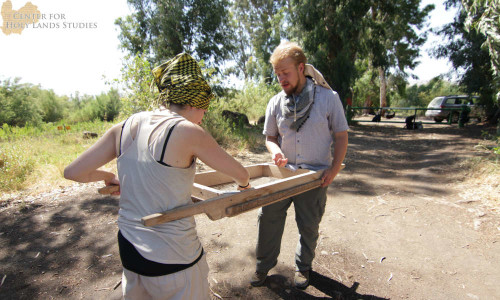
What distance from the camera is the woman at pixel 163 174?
4.05ft

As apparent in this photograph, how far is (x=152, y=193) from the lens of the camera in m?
1.26

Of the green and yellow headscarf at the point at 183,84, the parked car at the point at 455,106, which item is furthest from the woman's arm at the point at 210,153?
the parked car at the point at 455,106

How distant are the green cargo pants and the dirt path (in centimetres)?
28

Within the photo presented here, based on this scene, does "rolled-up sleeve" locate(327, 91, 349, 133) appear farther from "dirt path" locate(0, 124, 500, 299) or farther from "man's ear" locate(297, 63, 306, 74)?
"dirt path" locate(0, 124, 500, 299)

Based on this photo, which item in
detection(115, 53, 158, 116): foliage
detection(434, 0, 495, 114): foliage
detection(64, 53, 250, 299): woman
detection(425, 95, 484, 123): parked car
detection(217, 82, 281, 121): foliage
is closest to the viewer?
detection(64, 53, 250, 299): woman

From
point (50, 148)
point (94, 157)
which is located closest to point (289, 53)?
point (94, 157)

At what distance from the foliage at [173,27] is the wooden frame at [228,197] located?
11683 millimetres

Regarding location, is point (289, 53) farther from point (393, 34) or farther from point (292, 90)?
point (393, 34)

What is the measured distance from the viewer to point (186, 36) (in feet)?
42.3

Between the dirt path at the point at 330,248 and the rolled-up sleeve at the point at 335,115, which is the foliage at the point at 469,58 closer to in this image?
the dirt path at the point at 330,248

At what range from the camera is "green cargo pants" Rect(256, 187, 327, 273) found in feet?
7.77

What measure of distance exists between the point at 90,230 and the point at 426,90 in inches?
1414

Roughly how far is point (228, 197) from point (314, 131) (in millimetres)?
1098

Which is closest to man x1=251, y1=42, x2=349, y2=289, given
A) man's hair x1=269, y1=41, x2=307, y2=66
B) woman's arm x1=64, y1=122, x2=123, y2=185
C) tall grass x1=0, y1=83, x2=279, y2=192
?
man's hair x1=269, y1=41, x2=307, y2=66
